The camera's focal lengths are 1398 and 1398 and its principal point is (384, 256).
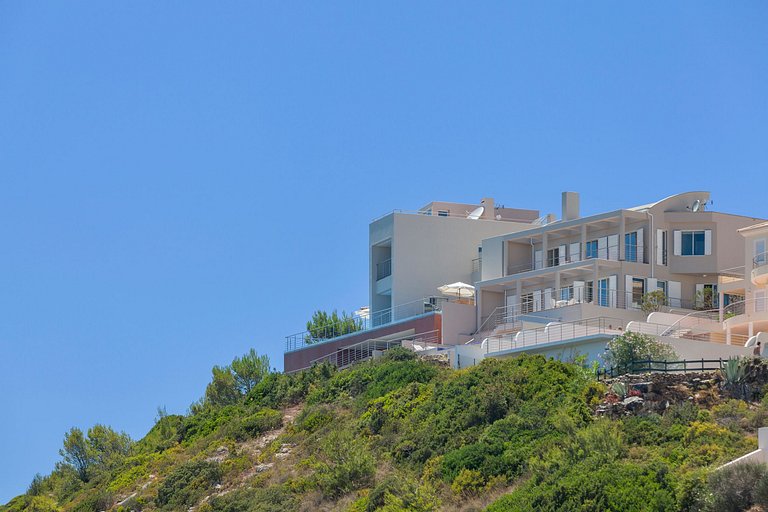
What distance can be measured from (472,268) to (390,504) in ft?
110

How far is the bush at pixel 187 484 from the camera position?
53.2m

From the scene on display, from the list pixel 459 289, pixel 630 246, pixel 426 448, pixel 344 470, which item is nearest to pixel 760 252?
pixel 630 246

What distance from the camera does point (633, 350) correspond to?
4816 centimetres

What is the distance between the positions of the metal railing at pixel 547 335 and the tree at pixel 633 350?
9.46 feet

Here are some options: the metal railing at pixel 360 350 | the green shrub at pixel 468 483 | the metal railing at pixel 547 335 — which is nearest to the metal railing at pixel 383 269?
the metal railing at pixel 360 350

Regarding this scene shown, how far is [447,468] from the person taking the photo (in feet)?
146

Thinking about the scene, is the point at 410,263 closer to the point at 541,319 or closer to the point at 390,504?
the point at 541,319

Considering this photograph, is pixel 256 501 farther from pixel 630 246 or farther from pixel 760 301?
pixel 630 246

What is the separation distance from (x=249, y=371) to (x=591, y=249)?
62.8ft

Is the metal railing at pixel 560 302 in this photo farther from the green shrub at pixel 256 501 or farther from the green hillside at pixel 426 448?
the green shrub at pixel 256 501

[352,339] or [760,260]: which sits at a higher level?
[760,260]

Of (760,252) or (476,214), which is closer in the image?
(760,252)

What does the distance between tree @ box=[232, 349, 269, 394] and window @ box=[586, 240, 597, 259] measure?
59.6 ft

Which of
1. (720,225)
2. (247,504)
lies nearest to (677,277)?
(720,225)
